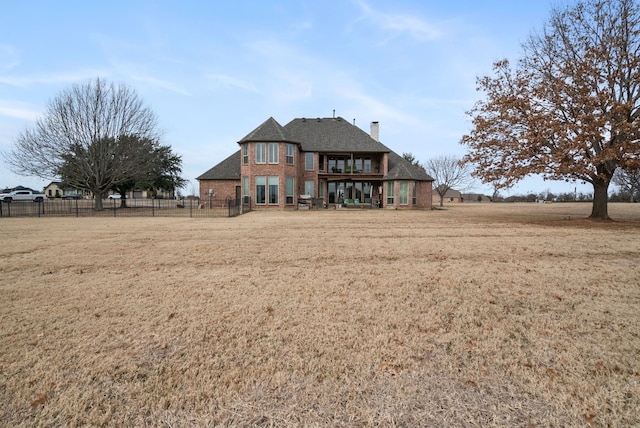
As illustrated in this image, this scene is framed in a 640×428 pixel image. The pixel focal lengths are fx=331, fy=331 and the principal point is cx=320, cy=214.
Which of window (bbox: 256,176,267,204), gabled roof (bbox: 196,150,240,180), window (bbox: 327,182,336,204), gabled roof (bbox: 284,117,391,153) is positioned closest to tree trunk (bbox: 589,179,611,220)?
gabled roof (bbox: 284,117,391,153)

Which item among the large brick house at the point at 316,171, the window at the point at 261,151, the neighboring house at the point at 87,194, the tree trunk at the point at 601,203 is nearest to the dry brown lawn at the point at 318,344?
the tree trunk at the point at 601,203

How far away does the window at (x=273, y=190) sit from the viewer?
29719 millimetres

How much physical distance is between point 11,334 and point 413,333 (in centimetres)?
476

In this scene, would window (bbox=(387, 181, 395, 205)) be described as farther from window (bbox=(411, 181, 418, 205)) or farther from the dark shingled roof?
window (bbox=(411, 181, 418, 205))

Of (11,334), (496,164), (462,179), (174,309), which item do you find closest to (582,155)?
(496,164)

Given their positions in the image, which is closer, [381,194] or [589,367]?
[589,367]

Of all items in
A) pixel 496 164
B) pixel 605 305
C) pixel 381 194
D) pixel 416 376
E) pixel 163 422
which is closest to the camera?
pixel 163 422

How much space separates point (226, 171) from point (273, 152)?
22.7 ft

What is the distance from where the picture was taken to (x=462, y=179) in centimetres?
5191

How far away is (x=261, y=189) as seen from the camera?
29875 millimetres

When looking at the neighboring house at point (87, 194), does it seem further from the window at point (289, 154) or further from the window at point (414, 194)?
the window at point (414, 194)

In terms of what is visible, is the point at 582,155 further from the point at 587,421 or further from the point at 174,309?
the point at 174,309

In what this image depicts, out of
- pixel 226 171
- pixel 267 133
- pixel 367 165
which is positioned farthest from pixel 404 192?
pixel 226 171

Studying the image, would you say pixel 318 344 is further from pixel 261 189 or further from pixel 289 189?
pixel 289 189
